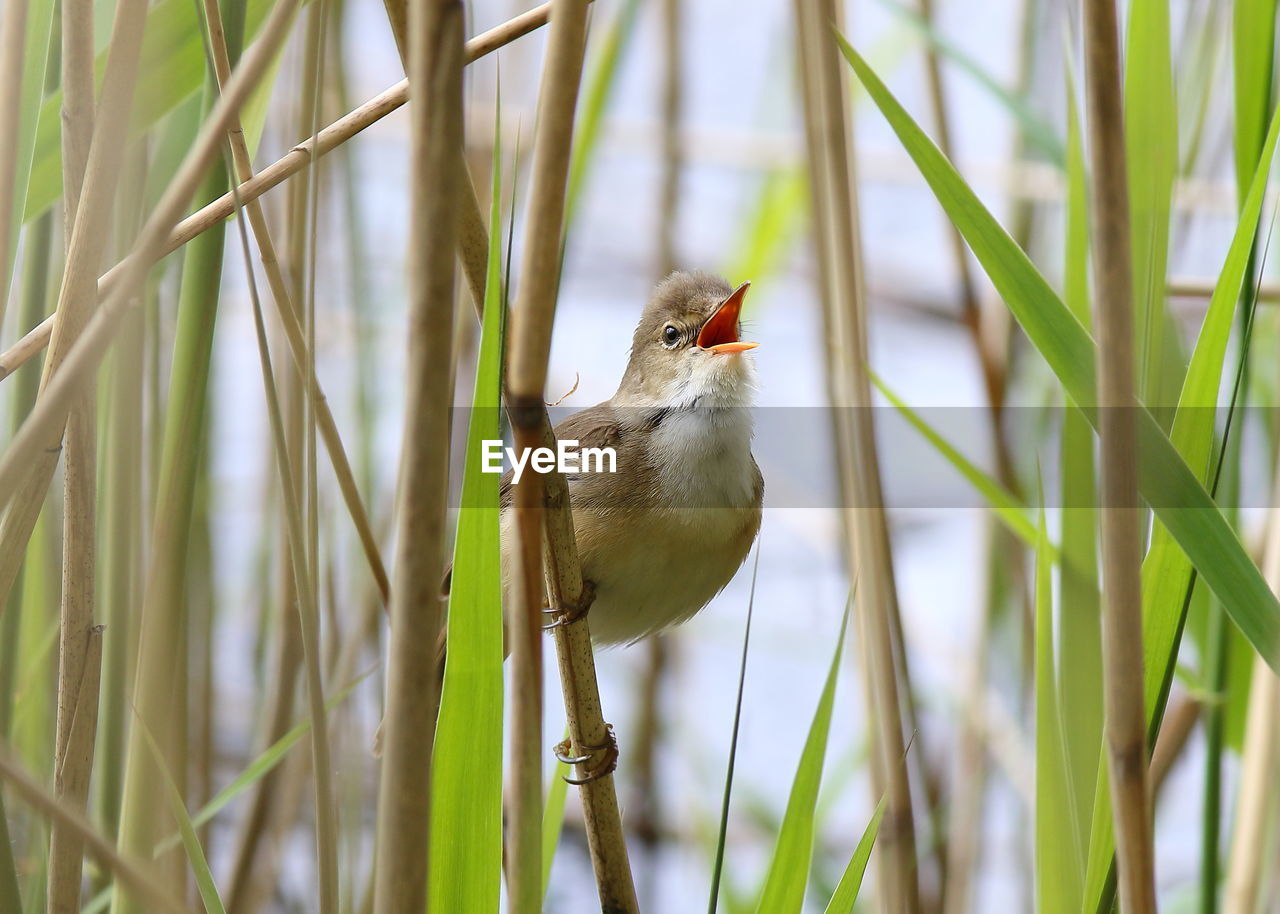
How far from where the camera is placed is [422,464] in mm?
770

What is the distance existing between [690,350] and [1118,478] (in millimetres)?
1016

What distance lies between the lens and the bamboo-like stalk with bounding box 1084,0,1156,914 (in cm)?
82

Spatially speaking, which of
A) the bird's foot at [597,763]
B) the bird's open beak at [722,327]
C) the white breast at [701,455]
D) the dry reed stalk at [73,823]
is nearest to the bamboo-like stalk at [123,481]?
the dry reed stalk at [73,823]

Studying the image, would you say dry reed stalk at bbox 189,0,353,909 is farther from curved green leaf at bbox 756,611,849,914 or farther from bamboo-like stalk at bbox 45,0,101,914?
curved green leaf at bbox 756,611,849,914

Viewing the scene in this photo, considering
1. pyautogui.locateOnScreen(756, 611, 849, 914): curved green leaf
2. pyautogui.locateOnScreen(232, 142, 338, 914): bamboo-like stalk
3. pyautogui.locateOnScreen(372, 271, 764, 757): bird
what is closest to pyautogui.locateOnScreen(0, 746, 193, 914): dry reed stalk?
pyautogui.locateOnScreen(232, 142, 338, 914): bamboo-like stalk

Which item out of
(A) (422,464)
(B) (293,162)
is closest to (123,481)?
(B) (293,162)

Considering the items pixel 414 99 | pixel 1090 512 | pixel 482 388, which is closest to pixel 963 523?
pixel 1090 512

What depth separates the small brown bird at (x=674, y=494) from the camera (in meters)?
1.68

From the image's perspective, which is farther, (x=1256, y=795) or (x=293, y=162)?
(x=1256, y=795)

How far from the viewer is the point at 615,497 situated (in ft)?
5.57

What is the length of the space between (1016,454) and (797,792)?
3.42 ft

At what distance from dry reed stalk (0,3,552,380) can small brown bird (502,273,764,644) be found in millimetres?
724

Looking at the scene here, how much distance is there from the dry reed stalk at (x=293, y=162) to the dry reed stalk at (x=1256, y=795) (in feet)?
3.12

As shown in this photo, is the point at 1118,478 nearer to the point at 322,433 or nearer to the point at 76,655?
the point at 322,433
